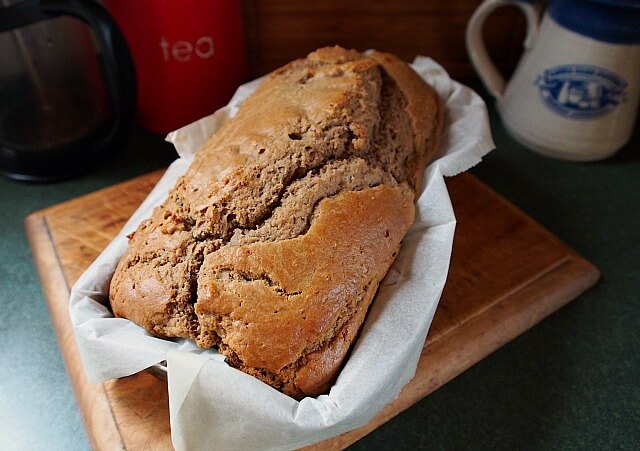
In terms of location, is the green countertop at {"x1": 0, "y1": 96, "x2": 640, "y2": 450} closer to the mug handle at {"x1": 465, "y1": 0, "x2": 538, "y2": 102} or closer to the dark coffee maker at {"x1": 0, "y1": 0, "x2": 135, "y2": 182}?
the dark coffee maker at {"x1": 0, "y1": 0, "x2": 135, "y2": 182}

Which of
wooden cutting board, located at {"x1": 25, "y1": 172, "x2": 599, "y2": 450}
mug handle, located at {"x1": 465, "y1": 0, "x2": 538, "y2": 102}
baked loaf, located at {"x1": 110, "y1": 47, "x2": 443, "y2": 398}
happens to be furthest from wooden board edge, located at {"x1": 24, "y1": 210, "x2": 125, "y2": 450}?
mug handle, located at {"x1": 465, "y1": 0, "x2": 538, "y2": 102}

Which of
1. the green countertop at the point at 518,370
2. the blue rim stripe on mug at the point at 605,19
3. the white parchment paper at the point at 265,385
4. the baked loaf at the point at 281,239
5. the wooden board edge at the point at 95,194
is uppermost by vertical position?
the blue rim stripe on mug at the point at 605,19

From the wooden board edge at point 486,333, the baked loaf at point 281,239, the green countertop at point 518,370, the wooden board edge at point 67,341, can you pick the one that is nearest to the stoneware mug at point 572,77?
the green countertop at point 518,370

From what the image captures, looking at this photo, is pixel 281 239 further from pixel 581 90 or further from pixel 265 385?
pixel 581 90

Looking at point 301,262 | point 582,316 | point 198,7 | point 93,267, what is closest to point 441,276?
point 301,262

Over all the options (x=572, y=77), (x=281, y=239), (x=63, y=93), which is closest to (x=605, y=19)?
(x=572, y=77)

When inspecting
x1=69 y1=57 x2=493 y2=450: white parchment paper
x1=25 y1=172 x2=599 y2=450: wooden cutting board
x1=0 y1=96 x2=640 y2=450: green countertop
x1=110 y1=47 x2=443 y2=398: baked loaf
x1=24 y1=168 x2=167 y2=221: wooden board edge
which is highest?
x1=110 y1=47 x2=443 y2=398: baked loaf

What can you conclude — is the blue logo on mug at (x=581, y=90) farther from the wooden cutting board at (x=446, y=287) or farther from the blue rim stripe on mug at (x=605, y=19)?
the wooden cutting board at (x=446, y=287)
